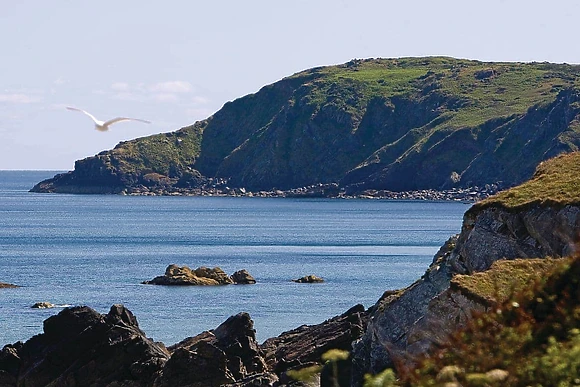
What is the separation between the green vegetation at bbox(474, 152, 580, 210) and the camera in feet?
77.6

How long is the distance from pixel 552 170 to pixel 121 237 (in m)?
107

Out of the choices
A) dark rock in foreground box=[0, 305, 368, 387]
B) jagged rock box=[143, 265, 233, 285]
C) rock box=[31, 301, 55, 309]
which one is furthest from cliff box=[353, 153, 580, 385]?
jagged rock box=[143, 265, 233, 285]

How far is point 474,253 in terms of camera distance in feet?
80.2

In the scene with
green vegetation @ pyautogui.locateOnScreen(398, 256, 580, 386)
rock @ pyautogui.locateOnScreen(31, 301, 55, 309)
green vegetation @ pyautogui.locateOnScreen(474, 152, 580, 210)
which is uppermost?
green vegetation @ pyautogui.locateOnScreen(474, 152, 580, 210)

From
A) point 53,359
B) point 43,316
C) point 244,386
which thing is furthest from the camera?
point 43,316

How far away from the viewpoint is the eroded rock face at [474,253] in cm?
2300

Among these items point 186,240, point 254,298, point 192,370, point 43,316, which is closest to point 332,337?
point 192,370

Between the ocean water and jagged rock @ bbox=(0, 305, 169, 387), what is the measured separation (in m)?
13.3

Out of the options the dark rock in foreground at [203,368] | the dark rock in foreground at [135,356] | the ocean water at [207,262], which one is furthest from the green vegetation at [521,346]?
the ocean water at [207,262]

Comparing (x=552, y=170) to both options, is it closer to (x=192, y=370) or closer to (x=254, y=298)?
(x=192, y=370)

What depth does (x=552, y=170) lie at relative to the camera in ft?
85.9

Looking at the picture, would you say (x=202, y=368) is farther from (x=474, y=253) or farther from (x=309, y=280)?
(x=309, y=280)

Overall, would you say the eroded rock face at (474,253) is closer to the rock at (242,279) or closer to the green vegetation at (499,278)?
the green vegetation at (499,278)

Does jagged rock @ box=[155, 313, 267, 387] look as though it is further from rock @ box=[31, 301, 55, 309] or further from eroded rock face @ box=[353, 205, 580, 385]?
rock @ box=[31, 301, 55, 309]
